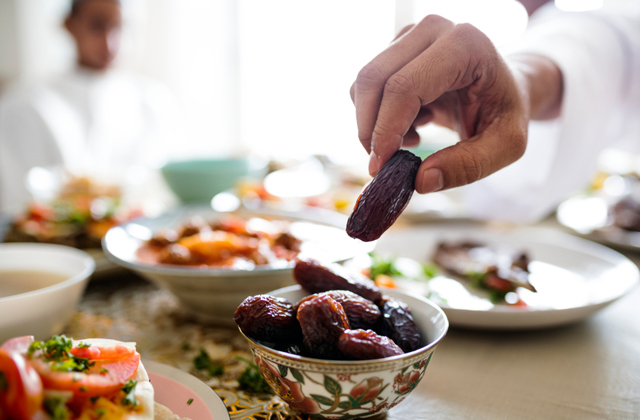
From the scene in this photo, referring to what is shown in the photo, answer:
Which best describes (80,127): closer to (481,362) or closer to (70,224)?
(70,224)

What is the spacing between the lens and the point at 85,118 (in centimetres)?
461

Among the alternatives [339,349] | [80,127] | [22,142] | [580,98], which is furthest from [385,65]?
[80,127]

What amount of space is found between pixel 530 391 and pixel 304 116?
22.7 feet

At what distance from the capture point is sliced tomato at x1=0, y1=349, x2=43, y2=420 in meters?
0.49

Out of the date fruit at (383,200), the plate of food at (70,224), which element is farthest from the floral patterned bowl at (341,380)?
the plate of food at (70,224)

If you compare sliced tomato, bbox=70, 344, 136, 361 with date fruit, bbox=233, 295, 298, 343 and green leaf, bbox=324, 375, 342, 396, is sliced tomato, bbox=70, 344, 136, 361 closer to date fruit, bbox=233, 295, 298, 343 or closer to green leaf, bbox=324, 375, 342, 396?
date fruit, bbox=233, 295, 298, 343

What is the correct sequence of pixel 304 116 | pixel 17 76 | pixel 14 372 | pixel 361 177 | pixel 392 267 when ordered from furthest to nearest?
1. pixel 304 116
2. pixel 17 76
3. pixel 361 177
4. pixel 392 267
5. pixel 14 372

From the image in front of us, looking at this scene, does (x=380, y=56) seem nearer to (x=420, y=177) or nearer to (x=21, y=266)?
(x=420, y=177)

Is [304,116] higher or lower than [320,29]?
lower

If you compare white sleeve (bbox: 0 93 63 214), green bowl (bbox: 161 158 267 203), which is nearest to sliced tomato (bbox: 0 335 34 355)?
green bowl (bbox: 161 158 267 203)

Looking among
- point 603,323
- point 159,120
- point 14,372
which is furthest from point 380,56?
point 159,120

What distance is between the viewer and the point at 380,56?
837mm

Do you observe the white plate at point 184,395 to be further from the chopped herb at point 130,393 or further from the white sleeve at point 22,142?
the white sleeve at point 22,142

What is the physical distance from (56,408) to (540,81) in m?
1.29
